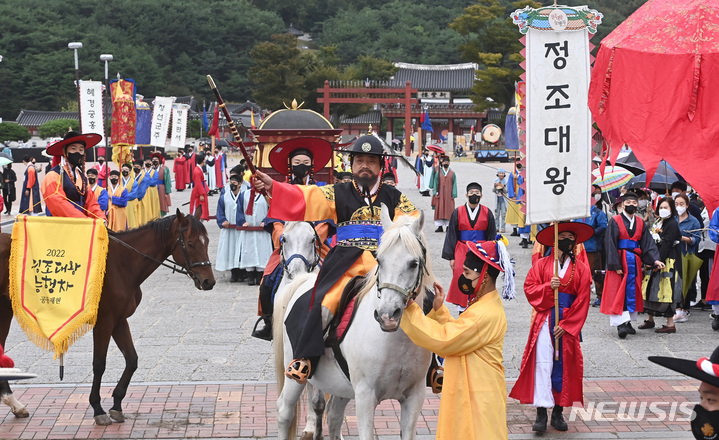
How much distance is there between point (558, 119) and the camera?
5.94 metres

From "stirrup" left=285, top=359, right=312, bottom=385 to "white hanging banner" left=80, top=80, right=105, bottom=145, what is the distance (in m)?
19.0

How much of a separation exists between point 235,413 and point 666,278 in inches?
232

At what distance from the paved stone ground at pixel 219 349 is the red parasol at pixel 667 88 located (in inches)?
121

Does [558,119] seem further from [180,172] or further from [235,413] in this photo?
[180,172]

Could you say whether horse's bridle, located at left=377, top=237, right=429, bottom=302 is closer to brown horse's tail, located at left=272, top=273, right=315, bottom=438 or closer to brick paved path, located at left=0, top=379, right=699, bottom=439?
brown horse's tail, located at left=272, top=273, right=315, bottom=438

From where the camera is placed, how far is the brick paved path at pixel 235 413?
6.46 meters

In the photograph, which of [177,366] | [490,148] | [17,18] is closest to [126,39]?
[17,18]

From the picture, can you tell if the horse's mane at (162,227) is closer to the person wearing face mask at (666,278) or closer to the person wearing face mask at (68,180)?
the person wearing face mask at (68,180)

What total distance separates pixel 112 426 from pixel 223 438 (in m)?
1.02

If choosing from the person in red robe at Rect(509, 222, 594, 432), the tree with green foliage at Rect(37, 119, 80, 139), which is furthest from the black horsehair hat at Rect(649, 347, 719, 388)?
the tree with green foliage at Rect(37, 119, 80, 139)

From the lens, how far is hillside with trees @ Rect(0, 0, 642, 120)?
60.7 m

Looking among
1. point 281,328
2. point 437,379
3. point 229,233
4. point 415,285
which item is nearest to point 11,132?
point 229,233

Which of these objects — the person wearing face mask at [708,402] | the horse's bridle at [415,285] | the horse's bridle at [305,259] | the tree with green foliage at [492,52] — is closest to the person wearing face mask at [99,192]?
the horse's bridle at [305,259]

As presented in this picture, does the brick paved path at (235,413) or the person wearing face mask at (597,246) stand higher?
the person wearing face mask at (597,246)
